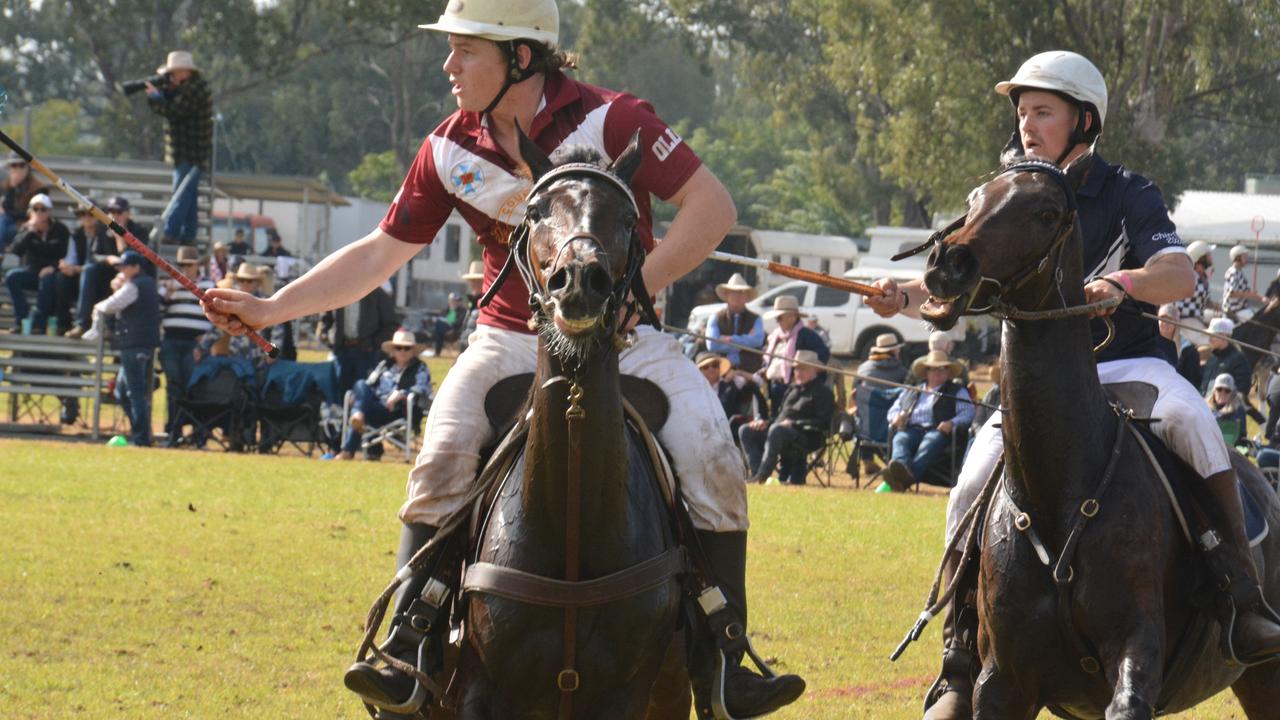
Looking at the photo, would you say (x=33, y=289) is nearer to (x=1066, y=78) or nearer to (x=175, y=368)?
(x=175, y=368)

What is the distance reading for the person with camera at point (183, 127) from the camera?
2438 cm

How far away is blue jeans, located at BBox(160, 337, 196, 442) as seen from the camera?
22.1m

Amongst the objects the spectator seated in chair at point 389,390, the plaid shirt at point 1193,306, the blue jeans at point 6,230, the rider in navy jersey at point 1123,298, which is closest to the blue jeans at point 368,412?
the spectator seated in chair at point 389,390

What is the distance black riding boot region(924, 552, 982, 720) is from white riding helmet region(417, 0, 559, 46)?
274 centimetres

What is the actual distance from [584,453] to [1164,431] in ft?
8.68

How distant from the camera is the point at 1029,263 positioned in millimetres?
6059

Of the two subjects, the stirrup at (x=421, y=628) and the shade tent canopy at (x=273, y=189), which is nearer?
the stirrup at (x=421, y=628)

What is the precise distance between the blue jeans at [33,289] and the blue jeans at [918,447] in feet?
38.9

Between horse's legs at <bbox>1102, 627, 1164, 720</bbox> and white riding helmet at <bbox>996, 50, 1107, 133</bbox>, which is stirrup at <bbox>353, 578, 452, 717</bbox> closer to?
horse's legs at <bbox>1102, 627, 1164, 720</bbox>

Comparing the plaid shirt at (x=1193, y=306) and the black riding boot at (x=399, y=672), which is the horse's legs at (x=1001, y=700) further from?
the plaid shirt at (x=1193, y=306)

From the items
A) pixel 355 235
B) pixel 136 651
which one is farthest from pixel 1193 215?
pixel 136 651

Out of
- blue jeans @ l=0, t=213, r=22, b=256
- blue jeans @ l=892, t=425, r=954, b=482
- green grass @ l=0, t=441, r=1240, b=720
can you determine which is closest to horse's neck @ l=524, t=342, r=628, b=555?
green grass @ l=0, t=441, r=1240, b=720

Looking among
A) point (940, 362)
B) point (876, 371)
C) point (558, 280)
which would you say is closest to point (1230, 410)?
point (940, 362)

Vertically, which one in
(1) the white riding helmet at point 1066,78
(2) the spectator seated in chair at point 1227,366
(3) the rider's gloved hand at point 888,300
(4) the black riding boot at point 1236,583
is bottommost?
(2) the spectator seated in chair at point 1227,366
